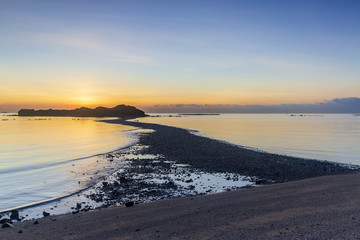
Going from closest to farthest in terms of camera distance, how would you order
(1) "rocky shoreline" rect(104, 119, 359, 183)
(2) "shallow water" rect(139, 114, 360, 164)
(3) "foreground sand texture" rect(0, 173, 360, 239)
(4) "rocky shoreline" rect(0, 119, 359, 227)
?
(3) "foreground sand texture" rect(0, 173, 360, 239) → (4) "rocky shoreline" rect(0, 119, 359, 227) → (1) "rocky shoreline" rect(104, 119, 359, 183) → (2) "shallow water" rect(139, 114, 360, 164)

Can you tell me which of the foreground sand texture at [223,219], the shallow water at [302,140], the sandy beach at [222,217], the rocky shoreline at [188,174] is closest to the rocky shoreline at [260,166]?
the rocky shoreline at [188,174]

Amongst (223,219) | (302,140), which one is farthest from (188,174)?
(302,140)

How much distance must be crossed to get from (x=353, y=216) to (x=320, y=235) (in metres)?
2.27

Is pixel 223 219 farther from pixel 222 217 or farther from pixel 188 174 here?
pixel 188 174

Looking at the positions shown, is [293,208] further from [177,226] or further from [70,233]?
[70,233]

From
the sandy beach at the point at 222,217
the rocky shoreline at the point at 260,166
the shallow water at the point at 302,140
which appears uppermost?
the sandy beach at the point at 222,217

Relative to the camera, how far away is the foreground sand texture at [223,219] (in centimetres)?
855

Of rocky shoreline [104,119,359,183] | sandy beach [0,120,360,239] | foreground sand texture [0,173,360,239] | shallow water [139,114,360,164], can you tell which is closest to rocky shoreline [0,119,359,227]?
rocky shoreline [104,119,359,183]

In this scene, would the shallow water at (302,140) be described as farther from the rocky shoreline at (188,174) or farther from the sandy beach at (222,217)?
the sandy beach at (222,217)

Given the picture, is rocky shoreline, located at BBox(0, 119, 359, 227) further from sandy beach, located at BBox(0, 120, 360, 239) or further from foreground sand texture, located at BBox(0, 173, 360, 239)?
foreground sand texture, located at BBox(0, 173, 360, 239)

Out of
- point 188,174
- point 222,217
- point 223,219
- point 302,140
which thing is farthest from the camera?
point 302,140

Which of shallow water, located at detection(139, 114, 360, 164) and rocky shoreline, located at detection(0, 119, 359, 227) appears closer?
rocky shoreline, located at detection(0, 119, 359, 227)

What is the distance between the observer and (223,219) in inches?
392

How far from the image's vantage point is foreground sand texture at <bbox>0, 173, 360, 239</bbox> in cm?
855
